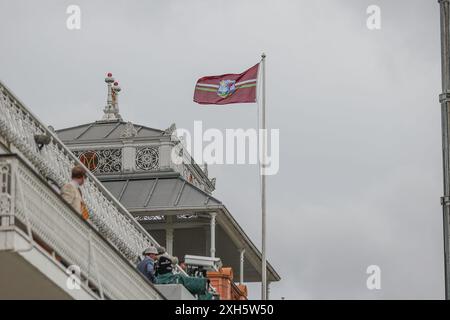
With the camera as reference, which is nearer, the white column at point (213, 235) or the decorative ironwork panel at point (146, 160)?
the white column at point (213, 235)

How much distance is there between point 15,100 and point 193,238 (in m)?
22.1

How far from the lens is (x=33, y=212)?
22359 mm

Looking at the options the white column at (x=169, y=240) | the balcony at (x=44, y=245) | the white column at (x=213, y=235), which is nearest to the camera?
the balcony at (x=44, y=245)

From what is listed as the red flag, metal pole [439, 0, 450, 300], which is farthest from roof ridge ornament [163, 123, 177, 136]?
metal pole [439, 0, 450, 300]

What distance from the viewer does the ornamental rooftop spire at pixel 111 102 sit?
173 ft

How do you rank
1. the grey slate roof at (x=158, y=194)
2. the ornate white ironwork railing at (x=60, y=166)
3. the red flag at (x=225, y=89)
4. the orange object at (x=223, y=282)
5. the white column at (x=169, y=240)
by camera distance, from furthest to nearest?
the grey slate roof at (x=158, y=194), the white column at (x=169, y=240), the red flag at (x=225, y=89), the orange object at (x=223, y=282), the ornate white ironwork railing at (x=60, y=166)

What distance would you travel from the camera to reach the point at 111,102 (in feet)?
176

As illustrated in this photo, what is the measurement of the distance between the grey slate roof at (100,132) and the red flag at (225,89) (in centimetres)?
886

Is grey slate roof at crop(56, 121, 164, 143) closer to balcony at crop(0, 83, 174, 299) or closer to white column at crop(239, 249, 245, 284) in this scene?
white column at crop(239, 249, 245, 284)

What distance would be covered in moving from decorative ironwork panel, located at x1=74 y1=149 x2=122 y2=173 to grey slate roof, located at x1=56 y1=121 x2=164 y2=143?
0.37 meters

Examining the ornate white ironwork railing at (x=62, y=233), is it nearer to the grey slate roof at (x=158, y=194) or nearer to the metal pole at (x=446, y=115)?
the metal pole at (x=446, y=115)

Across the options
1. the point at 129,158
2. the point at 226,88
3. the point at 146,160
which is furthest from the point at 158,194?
the point at 226,88

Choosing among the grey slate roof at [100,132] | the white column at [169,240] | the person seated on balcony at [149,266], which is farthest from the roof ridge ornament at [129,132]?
the person seated on balcony at [149,266]
